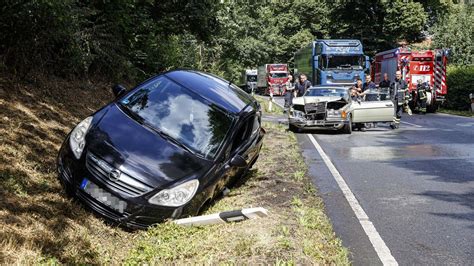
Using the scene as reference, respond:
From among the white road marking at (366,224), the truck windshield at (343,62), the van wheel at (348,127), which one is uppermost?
the truck windshield at (343,62)

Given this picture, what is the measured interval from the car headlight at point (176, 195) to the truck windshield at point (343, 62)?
2155 centimetres

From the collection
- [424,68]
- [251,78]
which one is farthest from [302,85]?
[251,78]

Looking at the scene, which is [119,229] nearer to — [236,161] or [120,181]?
[120,181]

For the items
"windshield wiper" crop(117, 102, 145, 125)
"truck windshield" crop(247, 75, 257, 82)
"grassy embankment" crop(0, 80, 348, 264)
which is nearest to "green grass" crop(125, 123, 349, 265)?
"grassy embankment" crop(0, 80, 348, 264)

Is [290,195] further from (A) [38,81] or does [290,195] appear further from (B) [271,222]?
(A) [38,81]

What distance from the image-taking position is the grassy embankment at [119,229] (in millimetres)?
4203

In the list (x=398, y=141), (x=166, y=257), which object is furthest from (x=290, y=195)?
(x=398, y=141)

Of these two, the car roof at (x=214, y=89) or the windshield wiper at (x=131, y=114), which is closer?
the windshield wiper at (x=131, y=114)

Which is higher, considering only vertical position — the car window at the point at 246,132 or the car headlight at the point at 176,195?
the car window at the point at 246,132

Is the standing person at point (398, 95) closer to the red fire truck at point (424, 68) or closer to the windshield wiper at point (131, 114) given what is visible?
the red fire truck at point (424, 68)

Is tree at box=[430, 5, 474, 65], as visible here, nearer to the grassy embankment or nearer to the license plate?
the grassy embankment

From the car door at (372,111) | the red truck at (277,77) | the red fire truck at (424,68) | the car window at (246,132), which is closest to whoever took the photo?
the car window at (246,132)

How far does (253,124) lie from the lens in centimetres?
721

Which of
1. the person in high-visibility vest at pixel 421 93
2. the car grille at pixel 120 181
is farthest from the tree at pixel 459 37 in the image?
the car grille at pixel 120 181
